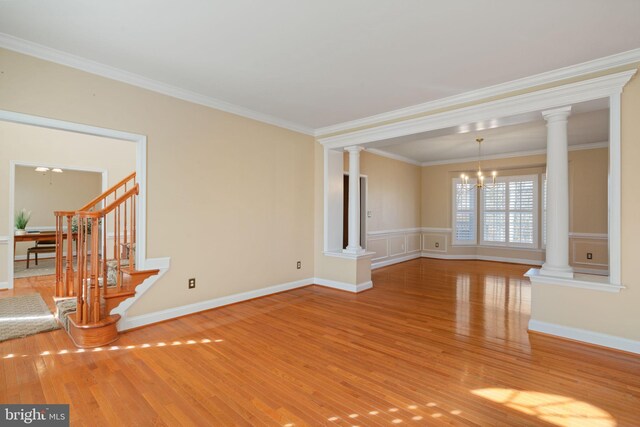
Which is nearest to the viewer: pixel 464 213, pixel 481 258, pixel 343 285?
pixel 343 285

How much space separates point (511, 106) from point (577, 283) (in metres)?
1.97

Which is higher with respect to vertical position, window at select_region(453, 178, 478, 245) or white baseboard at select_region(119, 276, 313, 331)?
window at select_region(453, 178, 478, 245)

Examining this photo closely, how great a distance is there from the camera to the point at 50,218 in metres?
8.62

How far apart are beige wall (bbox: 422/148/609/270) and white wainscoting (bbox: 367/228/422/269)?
1.47 feet

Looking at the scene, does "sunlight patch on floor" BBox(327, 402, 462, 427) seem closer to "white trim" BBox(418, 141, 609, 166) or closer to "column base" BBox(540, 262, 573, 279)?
"column base" BBox(540, 262, 573, 279)

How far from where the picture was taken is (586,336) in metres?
3.00

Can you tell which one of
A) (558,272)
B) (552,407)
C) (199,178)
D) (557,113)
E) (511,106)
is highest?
(511,106)

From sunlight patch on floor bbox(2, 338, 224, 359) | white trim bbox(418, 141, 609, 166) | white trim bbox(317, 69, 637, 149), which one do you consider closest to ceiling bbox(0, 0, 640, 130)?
white trim bbox(317, 69, 637, 149)

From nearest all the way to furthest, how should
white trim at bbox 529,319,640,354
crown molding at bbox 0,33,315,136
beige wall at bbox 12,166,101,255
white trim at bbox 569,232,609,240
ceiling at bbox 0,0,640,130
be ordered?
ceiling at bbox 0,0,640,130 → crown molding at bbox 0,33,315,136 → white trim at bbox 529,319,640,354 → white trim at bbox 569,232,609,240 → beige wall at bbox 12,166,101,255

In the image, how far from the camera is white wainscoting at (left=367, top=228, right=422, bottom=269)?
689 cm

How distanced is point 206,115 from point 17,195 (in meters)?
7.88

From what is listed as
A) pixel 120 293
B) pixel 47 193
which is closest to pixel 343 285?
pixel 120 293

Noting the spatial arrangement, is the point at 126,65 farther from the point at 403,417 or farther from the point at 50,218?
the point at 50,218

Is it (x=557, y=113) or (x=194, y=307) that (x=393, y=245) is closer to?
(x=557, y=113)
